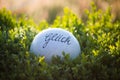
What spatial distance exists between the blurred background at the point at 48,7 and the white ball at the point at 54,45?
302 centimetres

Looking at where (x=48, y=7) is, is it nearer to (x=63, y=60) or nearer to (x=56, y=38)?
(x=56, y=38)

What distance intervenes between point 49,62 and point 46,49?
0.58 feet

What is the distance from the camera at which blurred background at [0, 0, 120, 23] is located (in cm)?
841

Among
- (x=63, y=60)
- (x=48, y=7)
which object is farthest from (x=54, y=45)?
(x=48, y=7)

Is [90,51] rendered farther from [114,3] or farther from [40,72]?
[114,3]

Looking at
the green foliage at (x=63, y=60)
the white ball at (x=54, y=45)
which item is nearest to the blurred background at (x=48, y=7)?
the green foliage at (x=63, y=60)

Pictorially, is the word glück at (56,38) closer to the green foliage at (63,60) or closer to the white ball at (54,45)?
the white ball at (54,45)

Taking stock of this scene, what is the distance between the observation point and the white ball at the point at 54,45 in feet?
17.1

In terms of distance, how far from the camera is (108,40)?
19.2 feet

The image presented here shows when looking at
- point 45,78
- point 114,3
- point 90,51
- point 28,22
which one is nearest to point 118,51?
point 90,51

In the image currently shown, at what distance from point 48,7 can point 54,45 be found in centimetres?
374

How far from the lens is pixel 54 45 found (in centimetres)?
525

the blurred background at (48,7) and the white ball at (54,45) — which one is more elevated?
the blurred background at (48,7)

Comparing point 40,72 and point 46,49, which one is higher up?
point 46,49
